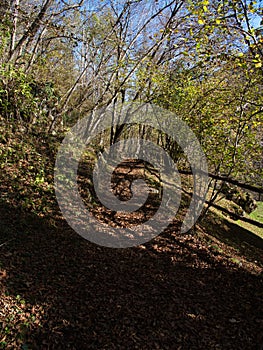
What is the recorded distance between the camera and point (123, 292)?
378 centimetres

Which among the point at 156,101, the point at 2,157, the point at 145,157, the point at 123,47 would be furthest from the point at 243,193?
the point at 2,157

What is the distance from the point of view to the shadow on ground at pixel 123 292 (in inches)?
118

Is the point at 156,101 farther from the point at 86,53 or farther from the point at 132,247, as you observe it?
the point at 86,53

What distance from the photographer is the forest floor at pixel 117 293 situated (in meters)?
2.96

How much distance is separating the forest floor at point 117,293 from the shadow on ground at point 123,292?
1cm

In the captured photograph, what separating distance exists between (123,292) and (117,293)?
10cm

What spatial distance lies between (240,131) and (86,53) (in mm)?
8895

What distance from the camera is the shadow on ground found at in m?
3.00

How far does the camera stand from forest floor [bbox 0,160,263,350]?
2.96m

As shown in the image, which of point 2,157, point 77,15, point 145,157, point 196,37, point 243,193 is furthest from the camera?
point 243,193

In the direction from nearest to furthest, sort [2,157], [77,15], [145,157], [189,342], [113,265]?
[189,342], [113,265], [2,157], [77,15], [145,157]

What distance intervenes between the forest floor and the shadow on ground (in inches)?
0.5

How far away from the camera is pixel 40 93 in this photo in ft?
27.9

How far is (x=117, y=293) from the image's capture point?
147 inches
